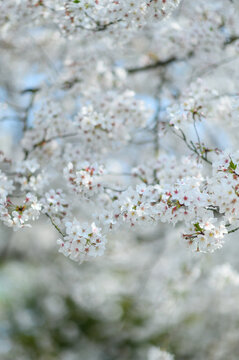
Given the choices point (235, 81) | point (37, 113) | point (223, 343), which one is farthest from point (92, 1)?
point (223, 343)

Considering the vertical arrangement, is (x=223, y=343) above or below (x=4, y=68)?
below

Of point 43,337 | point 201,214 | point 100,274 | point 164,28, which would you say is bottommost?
point 43,337

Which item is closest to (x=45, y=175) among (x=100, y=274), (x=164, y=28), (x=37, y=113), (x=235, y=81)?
(x=37, y=113)

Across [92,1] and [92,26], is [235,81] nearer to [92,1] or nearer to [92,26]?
[92,26]

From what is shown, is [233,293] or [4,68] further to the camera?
[4,68]

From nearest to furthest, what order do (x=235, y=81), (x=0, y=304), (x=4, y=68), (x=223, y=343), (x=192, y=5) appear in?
(x=192, y=5), (x=235, y=81), (x=223, y=343), (x=4, y=68), (x=0, y=304)

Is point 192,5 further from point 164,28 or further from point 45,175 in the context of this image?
A: point 45,175

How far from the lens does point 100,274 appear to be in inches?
343

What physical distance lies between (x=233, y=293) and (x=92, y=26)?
4.30 m

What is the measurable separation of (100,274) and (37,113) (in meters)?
5.35

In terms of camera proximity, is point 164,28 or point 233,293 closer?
point 164,28

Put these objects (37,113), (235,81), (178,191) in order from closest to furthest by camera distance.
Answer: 1. (178,191)
2. (37,113)
3. (235,81)

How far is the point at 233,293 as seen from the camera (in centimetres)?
609

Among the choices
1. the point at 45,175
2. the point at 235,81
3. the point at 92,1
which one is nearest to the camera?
the point at 92,1
